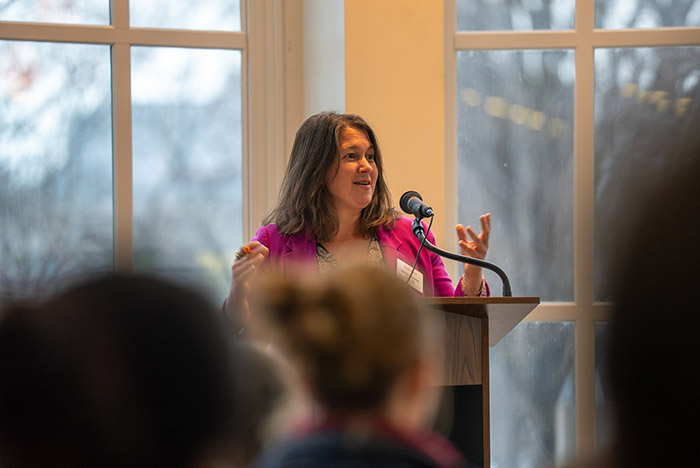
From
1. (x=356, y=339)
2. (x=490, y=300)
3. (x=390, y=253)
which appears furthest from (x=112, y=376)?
(x=390, y=253)

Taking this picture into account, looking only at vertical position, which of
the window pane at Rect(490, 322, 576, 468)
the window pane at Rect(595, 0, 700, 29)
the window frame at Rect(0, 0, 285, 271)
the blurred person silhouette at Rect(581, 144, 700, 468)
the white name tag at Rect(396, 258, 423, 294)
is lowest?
the window pane at Rect(490, 322, 576, 468)

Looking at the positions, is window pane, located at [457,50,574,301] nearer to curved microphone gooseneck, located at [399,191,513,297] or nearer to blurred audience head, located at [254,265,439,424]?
curved microphone gooseneck, located at [399,191,513,297]

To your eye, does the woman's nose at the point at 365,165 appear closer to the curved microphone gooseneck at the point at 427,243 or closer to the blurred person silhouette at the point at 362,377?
the curved microphone gooseneck at the point at 427,243

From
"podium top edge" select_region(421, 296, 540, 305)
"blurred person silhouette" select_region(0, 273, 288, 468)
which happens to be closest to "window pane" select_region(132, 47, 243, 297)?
"podium top edge" select_region(421, 296, 540, 305)

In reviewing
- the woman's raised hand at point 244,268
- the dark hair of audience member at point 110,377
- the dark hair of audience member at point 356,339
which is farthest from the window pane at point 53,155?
the dark hair of audience member at point 110,377

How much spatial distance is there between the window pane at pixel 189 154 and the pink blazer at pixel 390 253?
1.13 meters

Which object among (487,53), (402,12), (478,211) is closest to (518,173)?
(478,211)

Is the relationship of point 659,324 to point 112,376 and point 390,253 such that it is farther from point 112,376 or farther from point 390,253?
point 390,253

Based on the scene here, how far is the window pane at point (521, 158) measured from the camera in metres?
3.89

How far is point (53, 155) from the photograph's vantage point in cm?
393

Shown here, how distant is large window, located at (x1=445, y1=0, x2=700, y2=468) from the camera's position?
3.85 m

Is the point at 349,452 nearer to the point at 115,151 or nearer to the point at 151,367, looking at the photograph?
the point at 151,367

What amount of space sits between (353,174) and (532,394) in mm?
1574

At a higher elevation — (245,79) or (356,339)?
(245,79)
